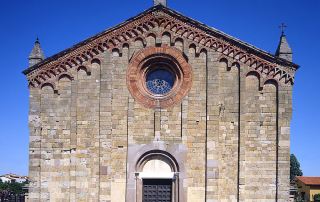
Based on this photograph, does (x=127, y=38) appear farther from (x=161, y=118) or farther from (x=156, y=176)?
(x=156, y=176)

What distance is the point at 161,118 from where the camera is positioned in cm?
1559

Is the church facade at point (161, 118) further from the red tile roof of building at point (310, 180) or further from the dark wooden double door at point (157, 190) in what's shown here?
the red tile roof of building at point (310, 180)

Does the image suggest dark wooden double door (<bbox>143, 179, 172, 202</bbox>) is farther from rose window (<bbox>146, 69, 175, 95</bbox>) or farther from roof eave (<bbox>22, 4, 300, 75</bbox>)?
roof eave (<bbox>22, 4, 300, 75</bbox>)

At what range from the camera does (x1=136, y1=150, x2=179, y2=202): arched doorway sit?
1543 centimetres

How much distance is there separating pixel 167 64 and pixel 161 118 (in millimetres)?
2233

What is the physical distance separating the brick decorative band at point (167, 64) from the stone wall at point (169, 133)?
232 mm

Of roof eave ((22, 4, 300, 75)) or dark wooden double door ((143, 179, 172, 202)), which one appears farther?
dark wooden double door ((143, 179, 172, 202))

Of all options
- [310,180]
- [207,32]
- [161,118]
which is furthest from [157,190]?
[310,180]

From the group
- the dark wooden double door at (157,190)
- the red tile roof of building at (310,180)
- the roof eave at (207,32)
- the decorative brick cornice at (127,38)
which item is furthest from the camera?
the red tile roof of building at (310,180)

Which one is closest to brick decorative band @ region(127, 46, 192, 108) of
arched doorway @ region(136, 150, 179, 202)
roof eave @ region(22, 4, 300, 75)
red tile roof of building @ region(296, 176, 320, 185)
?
roof eave @ region(22, 4, 300, 75)

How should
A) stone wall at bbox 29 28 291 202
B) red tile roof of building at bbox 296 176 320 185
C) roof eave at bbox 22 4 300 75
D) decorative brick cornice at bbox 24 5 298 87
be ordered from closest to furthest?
stone wall at bbox 29 28 291 202
roof eave at bbox 22 4 300 75
decorative brick cornice at bbox 24 5 298 87
red tile roof of building at bbox 296 176 320 185

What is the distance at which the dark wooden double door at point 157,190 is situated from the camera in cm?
1560

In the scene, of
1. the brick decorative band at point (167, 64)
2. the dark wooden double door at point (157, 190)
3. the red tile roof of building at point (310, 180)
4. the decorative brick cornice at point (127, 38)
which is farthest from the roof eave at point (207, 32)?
the red tile roof of building at point (310, 180)

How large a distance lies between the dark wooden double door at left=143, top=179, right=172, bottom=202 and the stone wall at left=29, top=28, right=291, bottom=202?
2.06ft
